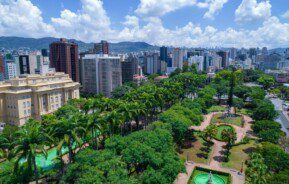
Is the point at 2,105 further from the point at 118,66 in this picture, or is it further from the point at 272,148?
the point at 272,148

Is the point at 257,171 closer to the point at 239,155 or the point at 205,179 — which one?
the point at 205,179

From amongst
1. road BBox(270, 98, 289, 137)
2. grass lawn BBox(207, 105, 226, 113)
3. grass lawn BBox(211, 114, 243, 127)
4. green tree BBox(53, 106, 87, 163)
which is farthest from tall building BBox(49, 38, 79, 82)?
road BBox(270, 98, 289, 137)

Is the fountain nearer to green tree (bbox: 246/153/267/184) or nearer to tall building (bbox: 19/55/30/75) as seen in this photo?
green tree (bbox: 246/153/267/184)

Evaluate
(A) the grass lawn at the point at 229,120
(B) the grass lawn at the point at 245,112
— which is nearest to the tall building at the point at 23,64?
(A) the grass lawn at the point at 229,120

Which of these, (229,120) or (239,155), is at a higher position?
(229,120)

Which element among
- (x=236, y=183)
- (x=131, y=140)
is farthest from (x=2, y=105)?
(x=236, y=183)

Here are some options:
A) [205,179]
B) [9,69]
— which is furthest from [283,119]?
[9,69]
